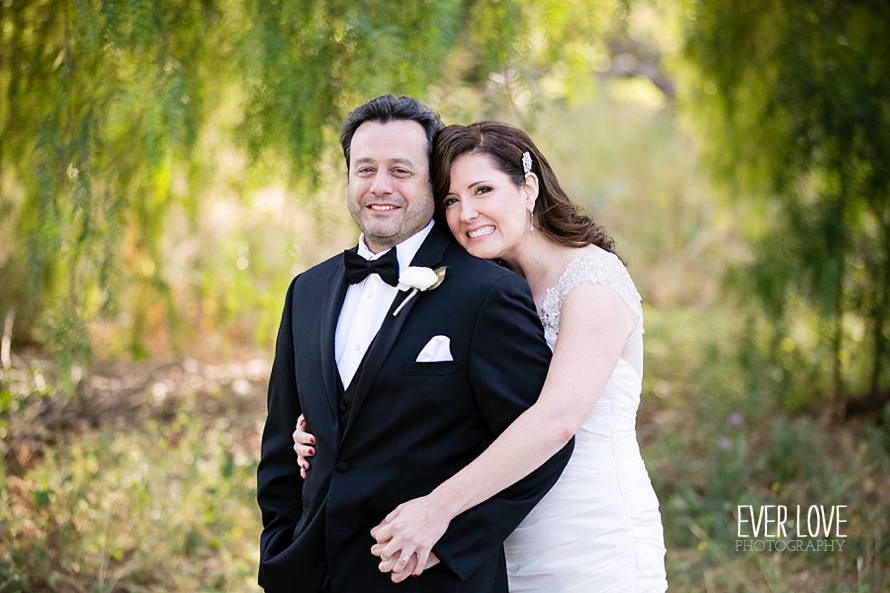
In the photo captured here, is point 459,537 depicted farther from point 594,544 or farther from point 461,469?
point 594,544

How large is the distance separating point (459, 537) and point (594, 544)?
0.55 metres

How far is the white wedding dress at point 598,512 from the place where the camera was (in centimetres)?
226

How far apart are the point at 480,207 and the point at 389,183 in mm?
298

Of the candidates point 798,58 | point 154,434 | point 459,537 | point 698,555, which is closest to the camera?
point 459,537

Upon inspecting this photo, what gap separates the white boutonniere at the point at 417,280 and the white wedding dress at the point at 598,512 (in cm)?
46

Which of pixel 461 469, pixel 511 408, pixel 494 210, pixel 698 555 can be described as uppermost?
pixel 494 210

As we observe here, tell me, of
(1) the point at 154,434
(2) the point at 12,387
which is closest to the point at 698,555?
(1) the point at 154,434

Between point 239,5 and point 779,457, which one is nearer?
point 239,5

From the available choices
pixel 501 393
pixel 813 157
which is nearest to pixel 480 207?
pixel 501 393

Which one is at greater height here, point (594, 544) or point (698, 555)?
point (594, 544)

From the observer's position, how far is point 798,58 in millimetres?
4605

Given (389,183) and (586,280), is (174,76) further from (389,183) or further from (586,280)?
(586,280)

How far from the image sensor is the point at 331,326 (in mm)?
2189

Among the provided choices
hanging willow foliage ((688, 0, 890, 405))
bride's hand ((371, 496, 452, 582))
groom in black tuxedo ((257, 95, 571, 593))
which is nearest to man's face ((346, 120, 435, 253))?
groom in black tuxedo ((257, 95, 571, 593))
